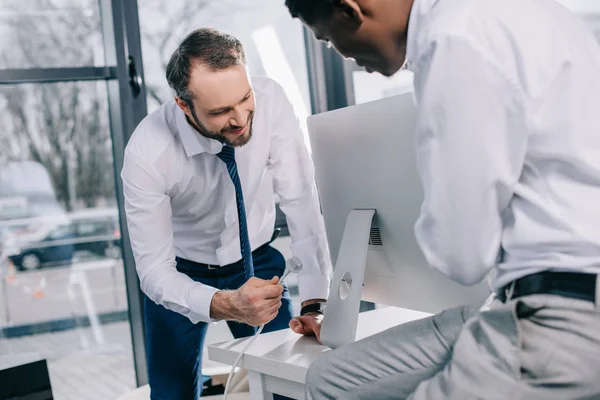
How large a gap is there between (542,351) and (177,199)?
4.98ft

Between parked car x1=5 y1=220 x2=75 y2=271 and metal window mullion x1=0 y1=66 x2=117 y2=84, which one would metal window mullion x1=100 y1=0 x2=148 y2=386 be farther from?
parked car x1=5 y1=220 x2=75 y2=271

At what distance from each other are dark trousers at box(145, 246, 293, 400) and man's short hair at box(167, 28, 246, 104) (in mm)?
594

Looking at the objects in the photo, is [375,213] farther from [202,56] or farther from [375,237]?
[202,56]

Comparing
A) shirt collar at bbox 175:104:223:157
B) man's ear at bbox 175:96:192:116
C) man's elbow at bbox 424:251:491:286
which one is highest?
man's ear at bbox 175:96:192:116

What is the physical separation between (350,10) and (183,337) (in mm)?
1474

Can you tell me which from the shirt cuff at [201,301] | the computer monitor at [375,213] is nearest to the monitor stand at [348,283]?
the computer monitor at [375,213]

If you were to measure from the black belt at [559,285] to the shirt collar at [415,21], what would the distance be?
0.33 m

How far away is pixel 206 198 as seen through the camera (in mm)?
2162

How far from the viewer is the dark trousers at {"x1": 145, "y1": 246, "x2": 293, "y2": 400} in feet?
7.18

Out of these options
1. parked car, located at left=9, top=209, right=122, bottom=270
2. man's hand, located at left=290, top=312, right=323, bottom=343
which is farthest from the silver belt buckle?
parked car, located at left=9, top=209, right=122, bottom=270

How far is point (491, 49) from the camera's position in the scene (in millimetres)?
826

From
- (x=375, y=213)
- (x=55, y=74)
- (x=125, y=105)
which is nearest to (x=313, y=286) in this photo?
(x=375, y=213)

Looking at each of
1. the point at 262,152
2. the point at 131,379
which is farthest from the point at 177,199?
the point at 131,379

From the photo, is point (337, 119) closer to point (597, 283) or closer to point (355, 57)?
point (355, 57)
